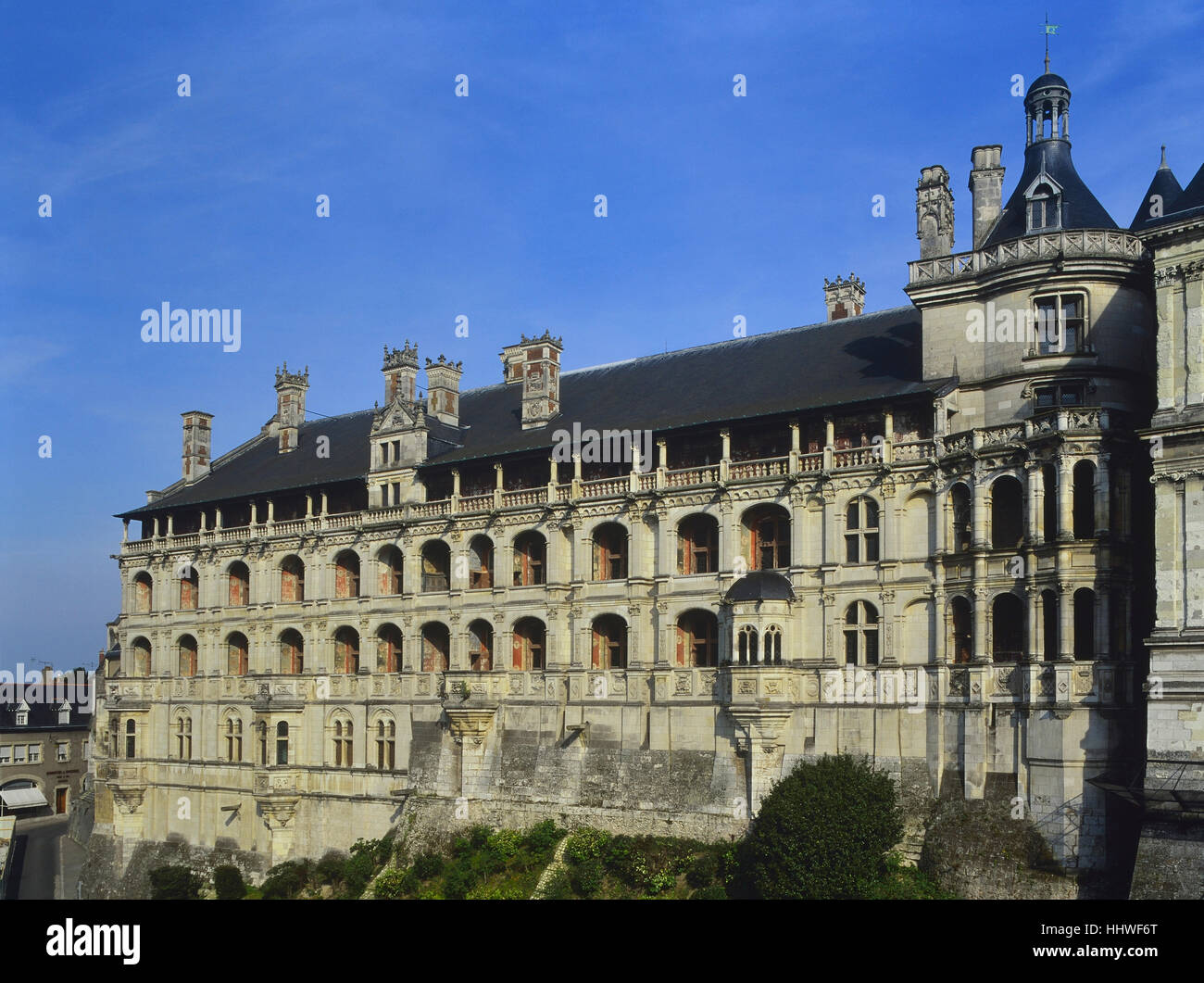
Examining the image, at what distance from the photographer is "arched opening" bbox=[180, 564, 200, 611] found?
6831 centimetres

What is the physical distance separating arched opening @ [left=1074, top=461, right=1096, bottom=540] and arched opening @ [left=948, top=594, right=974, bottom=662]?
4413mm

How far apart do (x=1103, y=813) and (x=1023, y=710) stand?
12.4ft

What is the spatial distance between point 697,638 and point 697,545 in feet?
12.1

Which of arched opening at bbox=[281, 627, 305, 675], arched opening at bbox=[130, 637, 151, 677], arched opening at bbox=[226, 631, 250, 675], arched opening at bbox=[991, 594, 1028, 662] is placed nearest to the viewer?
arched opening at bbox=[991, 594, 1028, 662]

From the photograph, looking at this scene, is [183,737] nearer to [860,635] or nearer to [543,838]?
[543,838]

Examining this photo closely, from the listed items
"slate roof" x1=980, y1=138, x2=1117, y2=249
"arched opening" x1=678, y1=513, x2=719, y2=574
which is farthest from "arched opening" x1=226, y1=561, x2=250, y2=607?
"slate roof" x1=980, y1=138, x2=1117, y2=249

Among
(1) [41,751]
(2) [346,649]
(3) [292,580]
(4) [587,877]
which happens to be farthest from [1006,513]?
(1) [41,751]

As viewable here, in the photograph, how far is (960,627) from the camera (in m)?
41.8

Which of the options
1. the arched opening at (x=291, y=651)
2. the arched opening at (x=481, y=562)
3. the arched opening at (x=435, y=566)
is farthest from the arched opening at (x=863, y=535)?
the arched opening at (x=291, y=651)

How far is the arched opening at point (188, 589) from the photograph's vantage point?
2689 inches

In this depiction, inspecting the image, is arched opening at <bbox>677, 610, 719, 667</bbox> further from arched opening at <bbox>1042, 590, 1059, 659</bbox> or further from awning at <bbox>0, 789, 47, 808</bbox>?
awning at <bbox>0, 789, 47, 808</bbox>

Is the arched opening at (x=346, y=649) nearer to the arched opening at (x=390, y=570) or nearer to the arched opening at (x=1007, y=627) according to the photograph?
the arched opening at (x=390, y=570)
